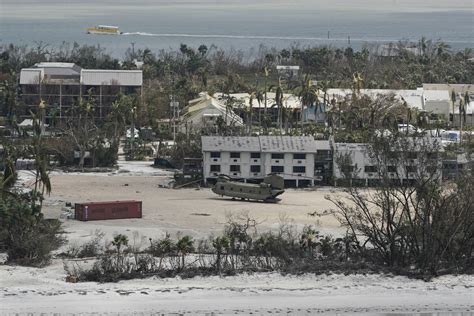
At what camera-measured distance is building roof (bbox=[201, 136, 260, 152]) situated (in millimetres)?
45312

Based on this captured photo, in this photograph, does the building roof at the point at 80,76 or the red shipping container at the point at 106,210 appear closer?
the red shipping container at the point at 106,210

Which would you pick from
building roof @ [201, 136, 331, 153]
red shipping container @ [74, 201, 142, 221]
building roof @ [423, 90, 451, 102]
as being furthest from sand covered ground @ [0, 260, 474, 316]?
building roof @ [423, 90, 451, 102]

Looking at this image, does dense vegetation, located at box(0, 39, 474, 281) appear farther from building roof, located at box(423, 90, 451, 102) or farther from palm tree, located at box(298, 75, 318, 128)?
building roof, located at box(423, 90, 451, 102)

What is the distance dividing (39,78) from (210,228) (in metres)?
29.5

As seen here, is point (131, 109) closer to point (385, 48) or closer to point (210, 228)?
point (210, 228)

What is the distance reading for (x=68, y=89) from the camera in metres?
61.8

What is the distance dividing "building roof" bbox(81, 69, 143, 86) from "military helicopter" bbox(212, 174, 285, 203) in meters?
22.8

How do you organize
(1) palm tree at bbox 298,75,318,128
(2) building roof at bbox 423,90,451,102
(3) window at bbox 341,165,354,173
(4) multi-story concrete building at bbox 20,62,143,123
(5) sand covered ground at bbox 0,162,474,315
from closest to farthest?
(5) sand covered ground at bbox 0,162,474,315, (3) window at bbox 341,165,354,173, (1) palm tree at bbox 298,75,318,128, (4) multi-story concrete building at bbox 20,62,143,123, (2) building roof at bbox 423,90,451,102

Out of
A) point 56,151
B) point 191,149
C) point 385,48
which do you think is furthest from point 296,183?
point 385,48

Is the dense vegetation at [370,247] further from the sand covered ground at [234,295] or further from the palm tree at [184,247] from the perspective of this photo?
the sand covered ground at [234,295]

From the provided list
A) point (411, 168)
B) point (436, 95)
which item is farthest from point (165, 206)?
point (436, 95)

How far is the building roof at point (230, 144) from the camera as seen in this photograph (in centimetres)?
4531

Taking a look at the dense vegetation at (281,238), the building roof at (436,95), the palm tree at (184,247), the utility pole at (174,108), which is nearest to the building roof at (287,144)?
the dense vegetation at (281,238)

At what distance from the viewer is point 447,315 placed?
78.4 feet
